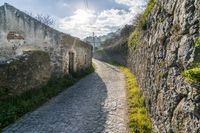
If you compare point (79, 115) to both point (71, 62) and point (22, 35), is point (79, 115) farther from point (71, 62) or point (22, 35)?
point (71, 62)

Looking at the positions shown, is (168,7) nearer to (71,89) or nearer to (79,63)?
(71,89)

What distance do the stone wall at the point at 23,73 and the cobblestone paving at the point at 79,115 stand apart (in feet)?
3.45

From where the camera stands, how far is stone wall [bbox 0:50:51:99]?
8258 mm

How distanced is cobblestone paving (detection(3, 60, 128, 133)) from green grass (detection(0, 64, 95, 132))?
23cm

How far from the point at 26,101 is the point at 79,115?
2.10m

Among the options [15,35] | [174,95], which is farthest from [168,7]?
[15,35]

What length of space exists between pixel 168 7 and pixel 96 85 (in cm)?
816

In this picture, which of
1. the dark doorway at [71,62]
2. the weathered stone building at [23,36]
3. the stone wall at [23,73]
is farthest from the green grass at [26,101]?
the dark doorway at [71,62]

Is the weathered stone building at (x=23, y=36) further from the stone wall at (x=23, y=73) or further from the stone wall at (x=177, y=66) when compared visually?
the stone wall at (x=177, y=66)

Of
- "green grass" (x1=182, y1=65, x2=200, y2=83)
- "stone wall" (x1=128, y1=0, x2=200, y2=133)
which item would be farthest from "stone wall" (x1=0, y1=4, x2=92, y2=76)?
"green grass" (x1=182, y1=65, x2=200, y2=83)

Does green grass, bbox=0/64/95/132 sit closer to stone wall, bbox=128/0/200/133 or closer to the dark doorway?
the dark doorway

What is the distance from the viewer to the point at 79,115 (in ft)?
26.2

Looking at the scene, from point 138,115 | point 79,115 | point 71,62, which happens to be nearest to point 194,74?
point 138,115

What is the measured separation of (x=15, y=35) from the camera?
1232cm
